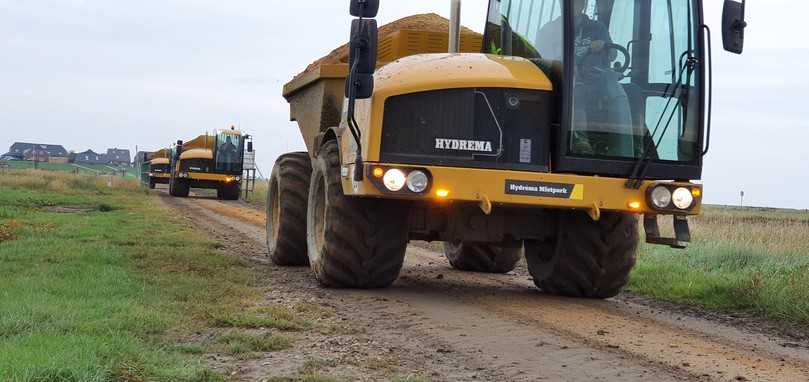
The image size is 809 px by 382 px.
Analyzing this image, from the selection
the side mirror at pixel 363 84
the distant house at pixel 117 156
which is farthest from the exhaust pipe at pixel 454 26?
the distant house at pixel 117 156

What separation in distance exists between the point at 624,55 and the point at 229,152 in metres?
35.2

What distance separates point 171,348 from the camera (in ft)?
19.4

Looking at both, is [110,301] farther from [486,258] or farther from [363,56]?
[486,258]

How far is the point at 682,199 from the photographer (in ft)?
28.0

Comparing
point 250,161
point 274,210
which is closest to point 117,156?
point 250,161

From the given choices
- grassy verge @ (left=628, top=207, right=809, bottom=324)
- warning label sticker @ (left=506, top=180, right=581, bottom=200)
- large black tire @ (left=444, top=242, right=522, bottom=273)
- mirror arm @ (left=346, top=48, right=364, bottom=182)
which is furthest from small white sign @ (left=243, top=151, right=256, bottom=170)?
warning label sticker @ (left=506, top=180, right=581, bottom=200)

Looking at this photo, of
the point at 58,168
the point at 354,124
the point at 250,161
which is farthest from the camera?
the point at 58,168

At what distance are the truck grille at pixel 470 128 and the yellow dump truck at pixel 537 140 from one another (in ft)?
0.04

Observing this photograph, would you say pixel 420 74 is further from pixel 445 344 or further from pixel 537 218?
pixel 445 344

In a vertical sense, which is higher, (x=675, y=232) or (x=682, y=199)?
(x=682, y=199)

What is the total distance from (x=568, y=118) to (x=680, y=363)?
9.94 ft

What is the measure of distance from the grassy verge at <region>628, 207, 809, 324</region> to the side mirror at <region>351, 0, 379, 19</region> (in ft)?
14.3

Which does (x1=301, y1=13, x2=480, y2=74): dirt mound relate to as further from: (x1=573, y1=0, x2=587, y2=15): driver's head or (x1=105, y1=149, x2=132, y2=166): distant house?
(x1=105, y1=149, x2=132, y2=166): distant house

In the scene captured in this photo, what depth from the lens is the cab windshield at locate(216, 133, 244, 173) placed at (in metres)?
42.3
